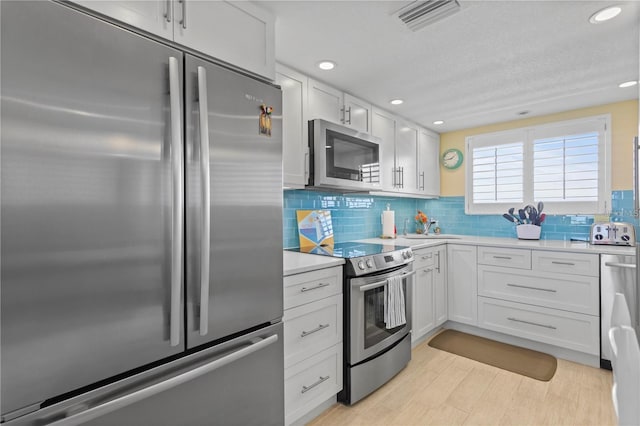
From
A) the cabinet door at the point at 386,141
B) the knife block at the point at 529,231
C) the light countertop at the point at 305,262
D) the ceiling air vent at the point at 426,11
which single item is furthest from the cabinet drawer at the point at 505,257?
the ceiling air vent at the point at 426,11

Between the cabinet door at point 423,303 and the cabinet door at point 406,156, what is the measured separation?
91 centimetres

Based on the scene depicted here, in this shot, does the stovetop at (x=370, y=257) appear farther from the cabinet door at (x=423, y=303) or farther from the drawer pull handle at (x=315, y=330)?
the cabinet door at (x=423, y=303)

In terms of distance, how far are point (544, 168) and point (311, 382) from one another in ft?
10.5

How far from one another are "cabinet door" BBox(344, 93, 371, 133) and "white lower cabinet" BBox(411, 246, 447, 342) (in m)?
1.22

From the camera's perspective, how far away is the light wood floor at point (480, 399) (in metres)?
1.94

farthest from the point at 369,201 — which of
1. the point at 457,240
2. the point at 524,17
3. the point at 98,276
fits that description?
the point at 98,276

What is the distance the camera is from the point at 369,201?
3459mm

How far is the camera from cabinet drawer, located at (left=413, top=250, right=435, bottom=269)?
113 inches

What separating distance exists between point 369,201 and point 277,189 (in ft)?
6.81

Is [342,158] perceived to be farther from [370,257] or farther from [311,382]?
[311,382]

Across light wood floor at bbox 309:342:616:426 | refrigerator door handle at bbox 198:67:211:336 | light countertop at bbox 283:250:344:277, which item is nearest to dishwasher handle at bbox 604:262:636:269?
light wood floor at bbox 309:342:616:426

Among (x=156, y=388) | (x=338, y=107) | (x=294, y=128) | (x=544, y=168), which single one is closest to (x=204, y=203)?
(x=156, y=388)

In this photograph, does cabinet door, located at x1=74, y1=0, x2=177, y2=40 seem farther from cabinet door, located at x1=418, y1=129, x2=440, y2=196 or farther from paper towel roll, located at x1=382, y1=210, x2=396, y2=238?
cabinet door, located at x1=418, y1=129, x2=440, y2=196

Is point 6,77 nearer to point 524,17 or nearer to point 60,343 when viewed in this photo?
point 60,343
